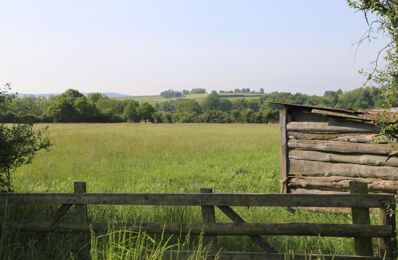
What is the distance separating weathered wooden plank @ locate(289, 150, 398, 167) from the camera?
1009cm

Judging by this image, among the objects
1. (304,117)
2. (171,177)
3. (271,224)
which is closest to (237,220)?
(271,224)

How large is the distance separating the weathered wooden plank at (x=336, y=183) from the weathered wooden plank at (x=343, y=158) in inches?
15.8

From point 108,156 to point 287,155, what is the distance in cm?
1232

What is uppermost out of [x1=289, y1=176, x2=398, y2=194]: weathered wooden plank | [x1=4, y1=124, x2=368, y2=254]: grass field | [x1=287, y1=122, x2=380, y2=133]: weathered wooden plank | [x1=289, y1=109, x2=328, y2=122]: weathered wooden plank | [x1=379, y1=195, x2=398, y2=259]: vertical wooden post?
[x1=289, y1=109, x2=328, y2=122]: weathered wooden plank

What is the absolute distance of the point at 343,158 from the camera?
35.0 feet

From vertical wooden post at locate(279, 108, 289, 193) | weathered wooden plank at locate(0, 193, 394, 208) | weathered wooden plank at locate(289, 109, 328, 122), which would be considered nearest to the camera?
→ weathered wooden plank at locate(0, 193, 394, 208)

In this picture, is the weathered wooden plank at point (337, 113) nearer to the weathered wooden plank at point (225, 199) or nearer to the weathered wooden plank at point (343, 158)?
the weathered wooden plank at point (343, 158)

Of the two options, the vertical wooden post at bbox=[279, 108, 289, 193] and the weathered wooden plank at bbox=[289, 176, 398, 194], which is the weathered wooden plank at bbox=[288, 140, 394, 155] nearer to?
the vertical wooden post at bbox=[279, 108, 289, 193]

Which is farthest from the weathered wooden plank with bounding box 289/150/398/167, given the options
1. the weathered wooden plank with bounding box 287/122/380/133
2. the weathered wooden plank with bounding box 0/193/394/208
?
the weathered wooden plank with bounding box 0/193/394/208

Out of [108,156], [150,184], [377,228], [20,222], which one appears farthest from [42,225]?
[108,156]

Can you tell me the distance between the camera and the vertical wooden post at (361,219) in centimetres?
570

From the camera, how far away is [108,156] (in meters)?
21.7

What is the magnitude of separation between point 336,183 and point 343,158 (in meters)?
0.62

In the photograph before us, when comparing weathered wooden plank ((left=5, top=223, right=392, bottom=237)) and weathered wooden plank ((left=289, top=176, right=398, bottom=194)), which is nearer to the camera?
weathered wooden plank ((left=5, top=223, right=392, bottom=237))
